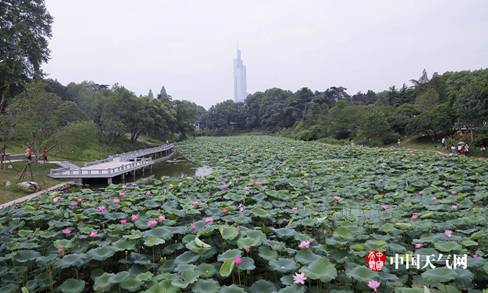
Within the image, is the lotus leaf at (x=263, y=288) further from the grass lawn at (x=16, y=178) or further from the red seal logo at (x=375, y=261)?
the grass lawn at (x=16, y=178)

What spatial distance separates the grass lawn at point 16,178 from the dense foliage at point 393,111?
917 inches

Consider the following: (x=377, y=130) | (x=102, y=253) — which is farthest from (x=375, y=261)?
(x=377, y=130)

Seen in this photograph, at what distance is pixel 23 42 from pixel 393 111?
1211 inches

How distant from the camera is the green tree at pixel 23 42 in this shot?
63.5 feet

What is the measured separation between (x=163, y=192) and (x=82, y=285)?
170 inches

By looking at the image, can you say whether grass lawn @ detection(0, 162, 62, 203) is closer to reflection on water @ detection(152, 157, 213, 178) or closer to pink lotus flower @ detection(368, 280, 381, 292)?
reflection on water @ detection(152, 157, 213, 178)

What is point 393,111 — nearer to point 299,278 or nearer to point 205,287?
point 299,278

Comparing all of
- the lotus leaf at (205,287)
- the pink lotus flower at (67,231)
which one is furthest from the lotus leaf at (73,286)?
the pink lotus flower at (67,231)

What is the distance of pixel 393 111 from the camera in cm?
3409

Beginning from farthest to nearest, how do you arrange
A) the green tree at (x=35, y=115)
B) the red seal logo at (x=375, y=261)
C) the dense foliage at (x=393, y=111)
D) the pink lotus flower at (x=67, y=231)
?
the dense foliage at (x=393, y=111) → the green tree at (x=35, y=115) → the pink lotus flower at (x=67, y=231) → the red seal logo at (x=375, y=261)

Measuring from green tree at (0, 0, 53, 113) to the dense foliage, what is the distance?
25674 millimetres

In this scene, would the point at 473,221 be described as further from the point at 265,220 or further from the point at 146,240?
the point at 146,240

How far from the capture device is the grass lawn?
42.9 ft

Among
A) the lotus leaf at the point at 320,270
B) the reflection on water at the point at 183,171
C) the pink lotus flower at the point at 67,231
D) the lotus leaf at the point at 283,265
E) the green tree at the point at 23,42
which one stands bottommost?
the reflection on water at the point at 183,171
